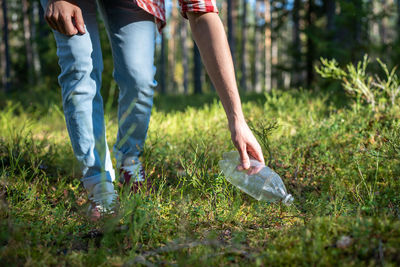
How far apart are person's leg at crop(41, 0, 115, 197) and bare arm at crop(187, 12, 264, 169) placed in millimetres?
582

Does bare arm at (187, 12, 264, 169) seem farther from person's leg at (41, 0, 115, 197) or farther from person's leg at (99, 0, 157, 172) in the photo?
person's leg at (41, 0, 115, 197)

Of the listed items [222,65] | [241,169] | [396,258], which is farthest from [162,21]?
[396,258]

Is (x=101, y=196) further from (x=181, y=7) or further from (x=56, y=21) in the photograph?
(x=181, y=7)

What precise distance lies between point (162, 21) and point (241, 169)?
3.63 ft

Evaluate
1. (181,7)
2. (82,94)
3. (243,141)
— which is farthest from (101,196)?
(181,7)

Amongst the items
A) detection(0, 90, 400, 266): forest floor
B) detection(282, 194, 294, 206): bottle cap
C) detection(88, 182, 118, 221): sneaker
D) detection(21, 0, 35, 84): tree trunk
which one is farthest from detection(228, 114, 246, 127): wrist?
detection(21, 0, 35, 84): tree trunk

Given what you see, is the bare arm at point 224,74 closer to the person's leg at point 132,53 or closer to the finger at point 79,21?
the person's leg at point 132,53

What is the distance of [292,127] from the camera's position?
3299 millimetres

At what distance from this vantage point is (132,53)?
194 centimetres

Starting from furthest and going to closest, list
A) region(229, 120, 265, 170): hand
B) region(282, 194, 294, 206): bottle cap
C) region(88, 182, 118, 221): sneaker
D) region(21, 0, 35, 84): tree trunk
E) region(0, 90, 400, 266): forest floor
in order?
region(21, 0, 35, 84): tree trunk < region(282, 194, 294, 206): bottle cap < region(88, 182, 118, 221): sneaker < region(229, 120, 265, 170): hand < region(0, 90, 400, 266): forest floor

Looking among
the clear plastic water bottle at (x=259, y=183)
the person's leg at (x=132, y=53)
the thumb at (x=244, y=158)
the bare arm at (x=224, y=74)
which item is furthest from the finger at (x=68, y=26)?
the clear plastic water bottle at (x=259, y=183)

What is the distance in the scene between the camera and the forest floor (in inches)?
48.5

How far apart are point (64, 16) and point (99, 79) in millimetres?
390

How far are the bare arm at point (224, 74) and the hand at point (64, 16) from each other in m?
0.58
